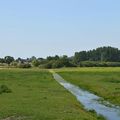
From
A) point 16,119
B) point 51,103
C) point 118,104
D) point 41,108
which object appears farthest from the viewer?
point 118,104

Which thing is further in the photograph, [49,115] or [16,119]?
[49,115]

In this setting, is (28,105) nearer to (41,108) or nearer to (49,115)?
(41,108)

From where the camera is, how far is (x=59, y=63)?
194 m

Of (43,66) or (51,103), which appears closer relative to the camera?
(51,103)

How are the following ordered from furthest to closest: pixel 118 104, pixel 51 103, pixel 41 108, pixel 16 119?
pixel 118 104 → pixel 51 103 → pixel 41 108 → pixel 16 119

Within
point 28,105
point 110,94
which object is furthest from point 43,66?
point 28,105

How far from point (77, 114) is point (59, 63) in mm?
165037

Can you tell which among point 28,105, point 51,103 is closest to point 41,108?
point 28,105

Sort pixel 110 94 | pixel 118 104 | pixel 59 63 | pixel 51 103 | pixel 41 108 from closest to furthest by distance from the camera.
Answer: pixel 41 108 < pixel 51 103 < pixel 118 104 < pixel 110 94 < pixel 59 63

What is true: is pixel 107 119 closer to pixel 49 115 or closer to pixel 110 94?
pixel 49 115

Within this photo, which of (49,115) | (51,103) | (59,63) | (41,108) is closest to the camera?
(49,115)

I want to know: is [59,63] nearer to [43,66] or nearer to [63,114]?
[43,66]

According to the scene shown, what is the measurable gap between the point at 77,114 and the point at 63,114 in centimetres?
105

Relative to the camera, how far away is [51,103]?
117 feet
